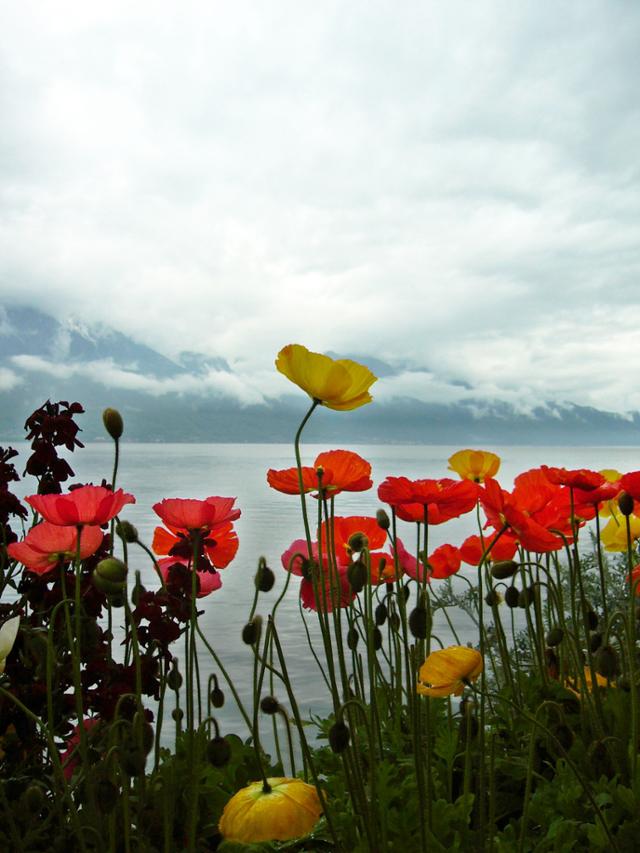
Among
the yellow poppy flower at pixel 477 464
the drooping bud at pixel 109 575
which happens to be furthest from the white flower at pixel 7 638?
the yellow poppy flower at pixel 477 464

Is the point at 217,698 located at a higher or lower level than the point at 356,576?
lower

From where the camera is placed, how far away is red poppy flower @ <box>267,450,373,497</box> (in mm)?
1267

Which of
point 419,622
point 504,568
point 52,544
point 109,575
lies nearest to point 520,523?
point 504,568

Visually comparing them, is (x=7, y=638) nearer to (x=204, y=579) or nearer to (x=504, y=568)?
(x=204, y=579)

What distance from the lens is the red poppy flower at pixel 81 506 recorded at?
1.08 metres

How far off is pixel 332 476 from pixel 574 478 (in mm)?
509

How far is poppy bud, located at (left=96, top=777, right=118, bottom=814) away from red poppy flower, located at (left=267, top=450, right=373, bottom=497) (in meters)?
0.47

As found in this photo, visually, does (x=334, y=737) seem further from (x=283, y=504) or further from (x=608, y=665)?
(x=283, y=504)

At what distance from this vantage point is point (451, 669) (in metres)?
1.05

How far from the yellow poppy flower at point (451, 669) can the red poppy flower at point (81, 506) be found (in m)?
0.46

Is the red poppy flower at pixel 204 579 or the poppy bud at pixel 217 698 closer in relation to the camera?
the poppy bud at pixel 217 698

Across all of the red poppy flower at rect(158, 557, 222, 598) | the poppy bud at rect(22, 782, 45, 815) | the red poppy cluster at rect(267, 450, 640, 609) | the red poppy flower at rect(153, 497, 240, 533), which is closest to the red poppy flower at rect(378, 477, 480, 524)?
the red poppy cluster at rect(267, 450, 640, 609)

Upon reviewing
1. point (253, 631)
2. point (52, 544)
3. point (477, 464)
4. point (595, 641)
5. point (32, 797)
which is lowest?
point (32, 797)

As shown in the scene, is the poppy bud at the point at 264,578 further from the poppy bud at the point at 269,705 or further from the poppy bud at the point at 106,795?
the poppy bud at the point at 106,795
